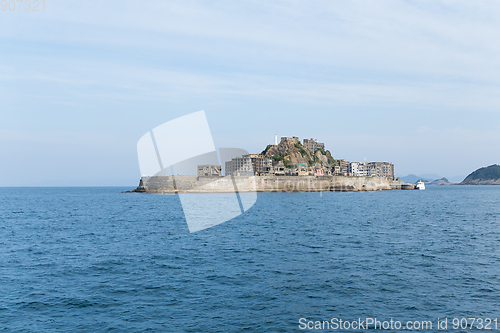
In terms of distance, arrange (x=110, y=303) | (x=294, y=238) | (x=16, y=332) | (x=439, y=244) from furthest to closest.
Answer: (x=294, y=238), (x=439, y=244), (x=110, y=303), (x=16, y=332)

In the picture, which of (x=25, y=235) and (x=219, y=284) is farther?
(x=25, y=235)

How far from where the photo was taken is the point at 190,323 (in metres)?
17.0

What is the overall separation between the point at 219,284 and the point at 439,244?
87.3 feet

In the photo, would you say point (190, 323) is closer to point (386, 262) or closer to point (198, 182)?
point (386, 262)

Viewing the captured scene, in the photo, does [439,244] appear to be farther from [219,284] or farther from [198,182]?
[198,182]

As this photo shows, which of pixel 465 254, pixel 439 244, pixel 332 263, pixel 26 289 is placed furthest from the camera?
pixel 439 244

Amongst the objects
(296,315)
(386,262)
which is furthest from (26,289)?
(386,262)

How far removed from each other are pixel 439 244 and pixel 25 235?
51.6 meters

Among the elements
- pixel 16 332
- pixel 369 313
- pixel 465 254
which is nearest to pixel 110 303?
pixel 16 332

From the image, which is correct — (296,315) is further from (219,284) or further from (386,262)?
(386,262)

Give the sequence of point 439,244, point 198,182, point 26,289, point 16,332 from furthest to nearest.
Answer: point 198,182
point 439,244
point 26,289
point 16,332

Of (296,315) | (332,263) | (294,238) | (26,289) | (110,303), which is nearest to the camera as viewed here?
(296,315)

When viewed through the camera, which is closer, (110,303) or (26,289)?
(110,303)

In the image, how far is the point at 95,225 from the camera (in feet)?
190
